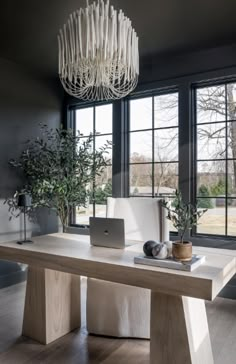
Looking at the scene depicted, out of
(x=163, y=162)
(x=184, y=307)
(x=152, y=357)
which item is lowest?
(x=152, y=357)

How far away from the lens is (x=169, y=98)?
3629mm

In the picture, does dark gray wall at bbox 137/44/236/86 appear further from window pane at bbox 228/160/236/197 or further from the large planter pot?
the large planter pot

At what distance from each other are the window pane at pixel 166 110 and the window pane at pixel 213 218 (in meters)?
0.98

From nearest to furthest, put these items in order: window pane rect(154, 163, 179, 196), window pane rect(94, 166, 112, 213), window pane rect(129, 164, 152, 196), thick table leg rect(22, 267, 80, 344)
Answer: thick table leg rect(22, 267, 80, 344) < window pane rect(154, 163, 179, 196) < window pane rect(129, 164, 152, 196) < window pane rect(94, 166, 112, 213)

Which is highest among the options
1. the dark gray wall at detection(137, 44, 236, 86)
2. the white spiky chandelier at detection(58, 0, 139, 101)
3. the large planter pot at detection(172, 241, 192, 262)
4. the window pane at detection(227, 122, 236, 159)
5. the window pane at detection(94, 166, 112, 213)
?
the dark gray wall at detection(137, 44, 236, 86)

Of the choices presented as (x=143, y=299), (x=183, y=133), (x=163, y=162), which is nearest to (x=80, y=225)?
(x=163, y=162)

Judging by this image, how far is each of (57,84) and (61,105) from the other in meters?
0.29

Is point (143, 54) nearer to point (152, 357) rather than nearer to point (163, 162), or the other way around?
point (163, 162)

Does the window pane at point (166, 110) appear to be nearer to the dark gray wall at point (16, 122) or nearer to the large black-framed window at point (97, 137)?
the large black-framed window at point (97, 137)

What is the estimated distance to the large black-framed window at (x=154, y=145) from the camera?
141 inches

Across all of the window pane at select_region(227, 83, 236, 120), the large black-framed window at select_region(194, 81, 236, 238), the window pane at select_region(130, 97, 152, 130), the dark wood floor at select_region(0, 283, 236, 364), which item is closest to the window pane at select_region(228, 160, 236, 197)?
the large black-framed window at select_region(194, 81, 236, 238)

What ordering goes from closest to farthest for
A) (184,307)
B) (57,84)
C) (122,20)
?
(184,307), (122,20), (57,84)

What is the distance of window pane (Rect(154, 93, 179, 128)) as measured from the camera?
11.7 ft

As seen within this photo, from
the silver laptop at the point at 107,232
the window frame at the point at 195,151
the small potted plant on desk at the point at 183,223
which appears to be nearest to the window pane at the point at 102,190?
the window frame at the point at 195,151
